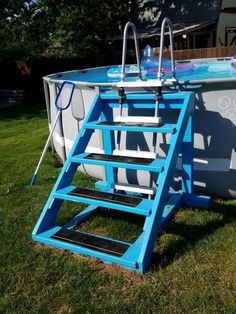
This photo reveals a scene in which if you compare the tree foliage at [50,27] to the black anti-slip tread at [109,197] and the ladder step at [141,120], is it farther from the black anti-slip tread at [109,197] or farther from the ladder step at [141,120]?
the black anti-slip tread at [109,197]

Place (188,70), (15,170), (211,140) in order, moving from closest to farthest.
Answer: (211,140), (15,170), (188,70)

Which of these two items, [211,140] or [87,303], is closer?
[87,303]

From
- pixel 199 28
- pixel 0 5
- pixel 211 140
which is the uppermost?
pixel 0 5

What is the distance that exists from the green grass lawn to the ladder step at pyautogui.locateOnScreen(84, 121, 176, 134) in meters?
0.91

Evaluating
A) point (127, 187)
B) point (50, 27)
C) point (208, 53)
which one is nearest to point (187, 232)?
point (127, 187)

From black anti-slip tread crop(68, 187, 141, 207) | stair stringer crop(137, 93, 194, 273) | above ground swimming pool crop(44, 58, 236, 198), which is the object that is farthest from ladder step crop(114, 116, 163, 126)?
black anti-slip tread crop(68, 187, 141, 207)

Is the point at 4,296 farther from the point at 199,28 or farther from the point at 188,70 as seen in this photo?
the point at 199,28

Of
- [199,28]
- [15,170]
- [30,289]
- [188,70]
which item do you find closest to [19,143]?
[15,170]

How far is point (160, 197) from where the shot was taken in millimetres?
3195

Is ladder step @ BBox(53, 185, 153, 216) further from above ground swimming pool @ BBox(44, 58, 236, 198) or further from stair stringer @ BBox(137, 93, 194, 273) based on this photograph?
above ground swimming pool @ BBox(44, 58, 236, 198)

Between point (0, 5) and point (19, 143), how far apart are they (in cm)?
912

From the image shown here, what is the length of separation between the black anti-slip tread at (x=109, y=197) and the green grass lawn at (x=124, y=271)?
40 cm

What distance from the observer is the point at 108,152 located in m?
4.38

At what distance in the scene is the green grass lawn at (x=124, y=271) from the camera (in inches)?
108
